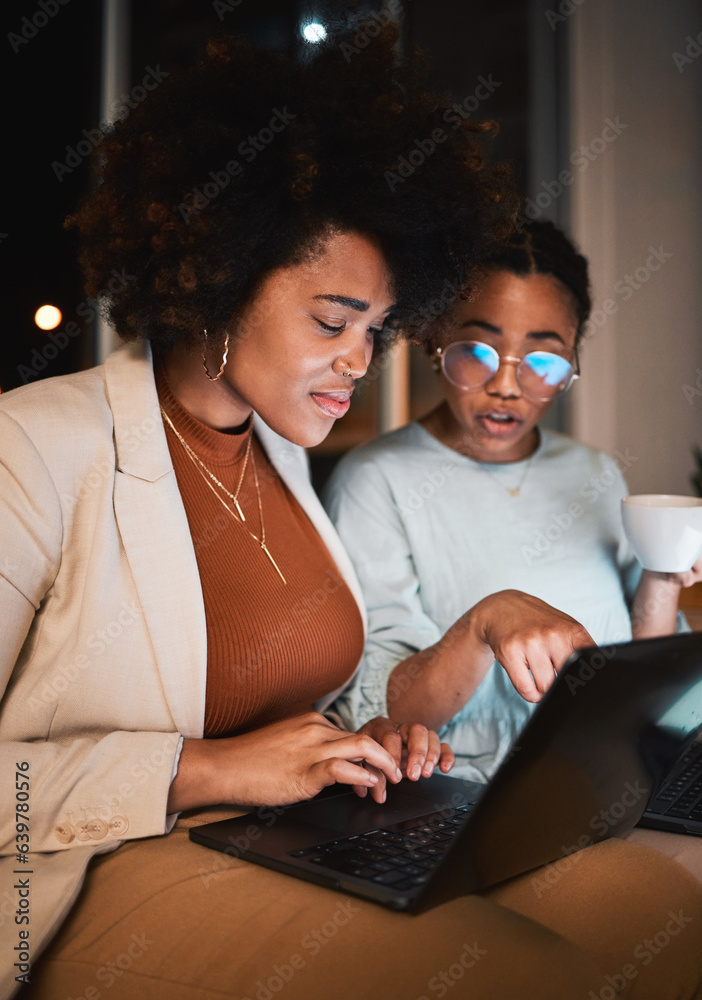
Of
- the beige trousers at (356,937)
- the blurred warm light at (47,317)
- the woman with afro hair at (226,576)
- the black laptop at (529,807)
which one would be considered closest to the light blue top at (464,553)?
the woman with afro hair at (226,576)

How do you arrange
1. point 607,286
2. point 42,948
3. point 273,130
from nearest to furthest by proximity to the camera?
point 42,948 → point 273,130 → point 607,286

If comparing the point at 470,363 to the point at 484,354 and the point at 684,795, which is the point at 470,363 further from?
the point at 684,795

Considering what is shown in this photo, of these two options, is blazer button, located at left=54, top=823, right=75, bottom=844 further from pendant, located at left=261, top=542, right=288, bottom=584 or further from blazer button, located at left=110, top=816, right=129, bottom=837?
pendant, located at left=261, top=542, right=288, bottom=584

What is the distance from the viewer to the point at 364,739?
1.01 m

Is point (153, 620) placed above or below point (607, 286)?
below

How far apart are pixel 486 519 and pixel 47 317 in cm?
95

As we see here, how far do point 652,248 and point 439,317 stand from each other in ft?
5.65

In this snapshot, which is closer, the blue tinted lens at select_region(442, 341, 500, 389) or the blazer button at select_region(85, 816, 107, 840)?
the blazer button at select_region(85, 816, 107, 840)

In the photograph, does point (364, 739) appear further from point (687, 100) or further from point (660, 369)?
point (687, 100)

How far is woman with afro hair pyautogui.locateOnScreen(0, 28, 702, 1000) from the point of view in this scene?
2.70 ft

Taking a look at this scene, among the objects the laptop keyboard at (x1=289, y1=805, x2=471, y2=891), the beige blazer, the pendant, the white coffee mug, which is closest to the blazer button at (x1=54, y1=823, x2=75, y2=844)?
the beige blazer

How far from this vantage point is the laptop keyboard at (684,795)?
3.67ft

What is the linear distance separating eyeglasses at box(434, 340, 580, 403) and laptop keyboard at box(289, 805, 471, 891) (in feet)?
2.66

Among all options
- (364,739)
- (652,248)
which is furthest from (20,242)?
(652,248)
